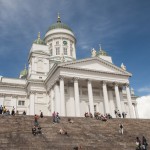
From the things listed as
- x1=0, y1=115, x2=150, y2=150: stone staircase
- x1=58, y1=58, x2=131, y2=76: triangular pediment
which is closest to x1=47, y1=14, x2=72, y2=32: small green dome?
x1=58, y1=58, x2=131, y2=76: triangular pediment

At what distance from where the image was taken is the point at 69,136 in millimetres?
22078

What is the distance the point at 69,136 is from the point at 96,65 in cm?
2379

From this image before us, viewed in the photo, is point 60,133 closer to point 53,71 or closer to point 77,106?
point 77,106

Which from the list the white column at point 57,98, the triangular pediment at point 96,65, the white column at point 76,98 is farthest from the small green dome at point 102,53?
the white column at point 57,98

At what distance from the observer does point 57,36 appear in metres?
60.2

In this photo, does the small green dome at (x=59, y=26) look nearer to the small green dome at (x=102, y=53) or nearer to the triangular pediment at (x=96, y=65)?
the small green dome at (x=102, y=53)

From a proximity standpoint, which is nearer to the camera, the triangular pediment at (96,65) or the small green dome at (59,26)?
the triangular pediment at (96,65)

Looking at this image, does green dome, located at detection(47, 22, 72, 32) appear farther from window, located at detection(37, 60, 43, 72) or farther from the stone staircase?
the stone staircase

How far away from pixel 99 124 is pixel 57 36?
36.0 meters

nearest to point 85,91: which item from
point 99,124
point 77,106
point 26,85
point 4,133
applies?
point 77,106

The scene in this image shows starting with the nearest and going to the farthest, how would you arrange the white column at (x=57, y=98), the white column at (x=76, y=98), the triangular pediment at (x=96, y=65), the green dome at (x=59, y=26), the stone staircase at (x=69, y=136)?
the stone staircase at (x=69, y=136)
the white column at (x=76, y=98)
the white column at (x=57, y=98)
the triangular pediment at (x=96, y=65)
the green dome at (x=59, y=26)

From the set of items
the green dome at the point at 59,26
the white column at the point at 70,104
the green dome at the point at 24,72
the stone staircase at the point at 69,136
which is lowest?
the stone staircase at the point at 69,136

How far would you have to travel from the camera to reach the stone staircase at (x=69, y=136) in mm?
19188

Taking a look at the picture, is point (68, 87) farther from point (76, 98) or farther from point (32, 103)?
point (32, 103)
